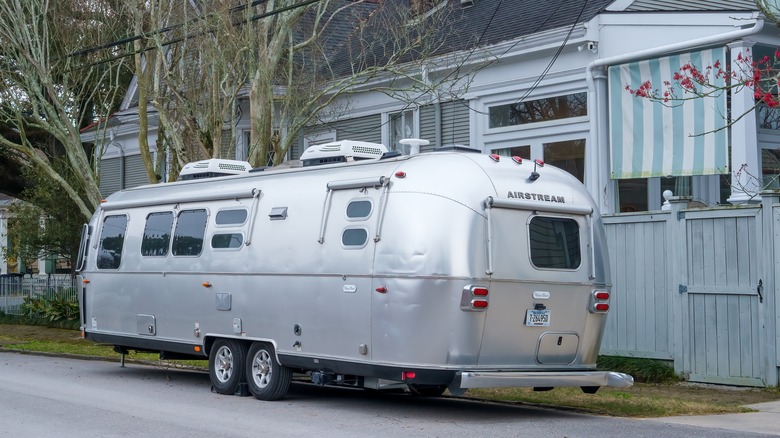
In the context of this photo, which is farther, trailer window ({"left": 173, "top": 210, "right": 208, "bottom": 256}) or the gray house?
trailer window ({"left": 173, "top": 210, "right": 208, "bottom": 256})

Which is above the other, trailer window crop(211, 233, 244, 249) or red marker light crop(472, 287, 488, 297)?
trailer window crop(211, 233, 244, 249)

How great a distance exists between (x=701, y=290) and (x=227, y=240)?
620 centimetres

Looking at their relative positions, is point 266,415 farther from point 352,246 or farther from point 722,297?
point 722,297

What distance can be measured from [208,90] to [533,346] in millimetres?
10863

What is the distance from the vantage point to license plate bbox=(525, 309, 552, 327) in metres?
11.8

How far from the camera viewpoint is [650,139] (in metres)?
17.5

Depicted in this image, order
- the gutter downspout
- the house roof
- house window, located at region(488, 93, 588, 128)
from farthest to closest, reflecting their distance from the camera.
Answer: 1. house window, located at region(488, 93, 588, 128)
2. the gutter downspout
3. the house roof

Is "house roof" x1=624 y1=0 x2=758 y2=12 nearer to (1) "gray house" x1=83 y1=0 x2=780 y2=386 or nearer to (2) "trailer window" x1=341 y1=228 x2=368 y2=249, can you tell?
(1) "gray house" x1=83 y1=0 x2=780 y2=386

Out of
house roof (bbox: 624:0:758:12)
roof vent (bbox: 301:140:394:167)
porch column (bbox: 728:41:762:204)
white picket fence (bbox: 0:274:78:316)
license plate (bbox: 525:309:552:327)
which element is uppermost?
house roof (bbox: 624:0:758:12)

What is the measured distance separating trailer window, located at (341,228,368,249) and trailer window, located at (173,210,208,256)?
297 cm

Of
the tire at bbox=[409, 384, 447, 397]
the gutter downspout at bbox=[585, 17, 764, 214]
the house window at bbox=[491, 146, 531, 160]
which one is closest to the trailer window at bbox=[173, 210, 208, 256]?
the tire at bbox=[409, 384, 447, 397]

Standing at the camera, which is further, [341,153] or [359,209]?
[341,153]

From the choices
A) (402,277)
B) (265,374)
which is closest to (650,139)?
(402,277)

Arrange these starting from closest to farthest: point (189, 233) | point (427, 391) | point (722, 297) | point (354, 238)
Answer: point (354, 238) < point (427, 391) < point (722, 297) < point (189, 233)
